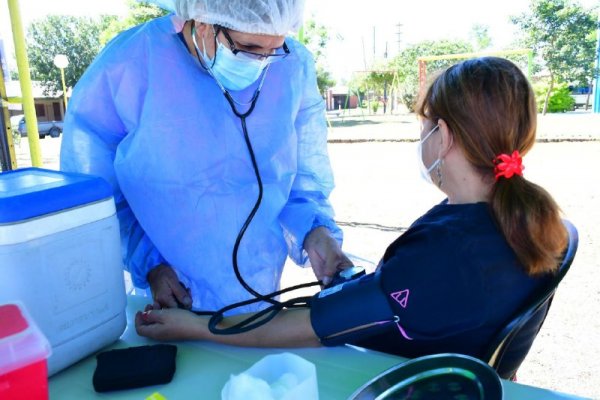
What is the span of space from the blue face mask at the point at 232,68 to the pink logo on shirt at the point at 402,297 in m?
0.68

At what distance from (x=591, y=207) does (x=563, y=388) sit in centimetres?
340

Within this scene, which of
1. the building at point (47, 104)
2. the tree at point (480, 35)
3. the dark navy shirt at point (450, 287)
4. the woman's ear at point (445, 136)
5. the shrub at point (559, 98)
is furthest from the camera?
the tree at point (480, 35)

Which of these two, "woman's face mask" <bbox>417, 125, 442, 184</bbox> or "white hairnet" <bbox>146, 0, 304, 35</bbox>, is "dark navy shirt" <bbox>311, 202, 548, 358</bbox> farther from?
"white hairnet" <bbox>146, 0, 304, 35</bbox>

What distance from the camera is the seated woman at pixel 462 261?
912mm

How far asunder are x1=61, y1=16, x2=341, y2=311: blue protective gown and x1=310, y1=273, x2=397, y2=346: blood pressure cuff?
1.41ft

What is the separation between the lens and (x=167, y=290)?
1.16m

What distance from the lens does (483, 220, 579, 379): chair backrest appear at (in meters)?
0.91

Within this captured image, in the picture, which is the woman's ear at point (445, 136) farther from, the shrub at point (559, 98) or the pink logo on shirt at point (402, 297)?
the shrub at point (559, 98)

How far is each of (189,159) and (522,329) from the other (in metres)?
0.85

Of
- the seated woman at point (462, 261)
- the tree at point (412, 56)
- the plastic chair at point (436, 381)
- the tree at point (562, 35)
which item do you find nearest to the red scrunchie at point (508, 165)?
the seated woman at point (462, 261)

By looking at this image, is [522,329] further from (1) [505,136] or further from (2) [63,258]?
(2) [63,258]

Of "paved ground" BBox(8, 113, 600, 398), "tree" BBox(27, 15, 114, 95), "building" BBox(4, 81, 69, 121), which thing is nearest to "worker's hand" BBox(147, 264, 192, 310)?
"paved ground" BBox(8, 113, 600, 398)

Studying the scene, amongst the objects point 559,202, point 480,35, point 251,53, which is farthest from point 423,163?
point 480,35

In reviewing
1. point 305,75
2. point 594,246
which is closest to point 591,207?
point 594,246
